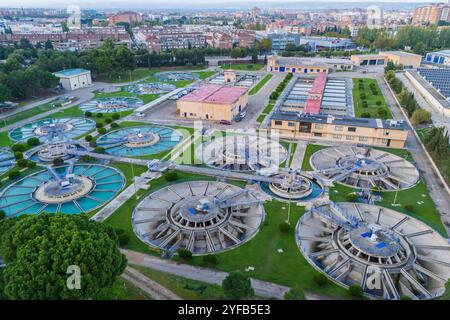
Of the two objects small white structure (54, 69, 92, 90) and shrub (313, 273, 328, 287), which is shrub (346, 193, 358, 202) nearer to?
shrub (313, 273, 328, 287)

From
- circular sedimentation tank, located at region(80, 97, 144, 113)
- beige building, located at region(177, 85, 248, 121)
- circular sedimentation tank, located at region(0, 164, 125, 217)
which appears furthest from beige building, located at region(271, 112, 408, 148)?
circular sedimentation tank, located at region(80, 97, 144, 113)

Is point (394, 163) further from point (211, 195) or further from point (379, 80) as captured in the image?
point (379, 80)

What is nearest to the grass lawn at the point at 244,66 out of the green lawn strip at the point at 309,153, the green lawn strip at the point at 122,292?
the green lawn strip at the point at 309,153

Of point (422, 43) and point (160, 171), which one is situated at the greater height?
point (422, 43)

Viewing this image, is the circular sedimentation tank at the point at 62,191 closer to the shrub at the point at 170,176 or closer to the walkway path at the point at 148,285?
the shrub at the point at 170,176
